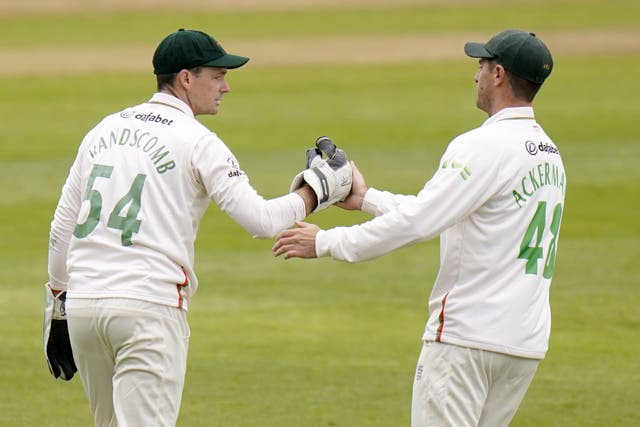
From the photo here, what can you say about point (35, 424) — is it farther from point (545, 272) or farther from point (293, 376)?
point (545, 272)

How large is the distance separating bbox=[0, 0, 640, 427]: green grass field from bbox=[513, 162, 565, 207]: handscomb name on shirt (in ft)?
10.1

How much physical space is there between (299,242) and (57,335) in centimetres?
136

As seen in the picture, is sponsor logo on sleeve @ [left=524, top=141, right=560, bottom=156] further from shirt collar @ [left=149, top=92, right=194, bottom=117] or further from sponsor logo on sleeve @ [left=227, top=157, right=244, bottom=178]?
shirt collar @ [left=149, top=92, right=194, bottom=117]

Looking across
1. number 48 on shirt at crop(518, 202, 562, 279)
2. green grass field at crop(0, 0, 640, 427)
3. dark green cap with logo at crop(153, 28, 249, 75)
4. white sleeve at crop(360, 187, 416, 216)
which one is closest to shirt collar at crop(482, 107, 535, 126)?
number 48 on shirt at crop(518, 202, 562, 279)

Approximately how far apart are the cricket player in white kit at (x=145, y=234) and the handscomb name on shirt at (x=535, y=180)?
3.56 ft

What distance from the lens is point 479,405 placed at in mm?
5219

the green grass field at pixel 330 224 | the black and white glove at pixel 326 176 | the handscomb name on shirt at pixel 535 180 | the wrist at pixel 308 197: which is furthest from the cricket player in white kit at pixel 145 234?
the green grass field at pixel 330 224

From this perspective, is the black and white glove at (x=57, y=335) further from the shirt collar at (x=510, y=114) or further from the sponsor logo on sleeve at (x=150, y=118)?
the shirt collar at (x=510, y=114)

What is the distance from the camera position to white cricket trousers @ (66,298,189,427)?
17.4 feet

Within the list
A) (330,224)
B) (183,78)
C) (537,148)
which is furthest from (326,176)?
(330,224)

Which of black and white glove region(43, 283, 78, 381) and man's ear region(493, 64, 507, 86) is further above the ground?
man's ear region(493, 64, 507, 86)

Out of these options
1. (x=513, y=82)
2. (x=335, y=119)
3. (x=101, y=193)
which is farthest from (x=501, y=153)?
(x=335, y=119)

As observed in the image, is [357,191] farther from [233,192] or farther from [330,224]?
[330,224]

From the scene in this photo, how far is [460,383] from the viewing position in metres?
5.18
